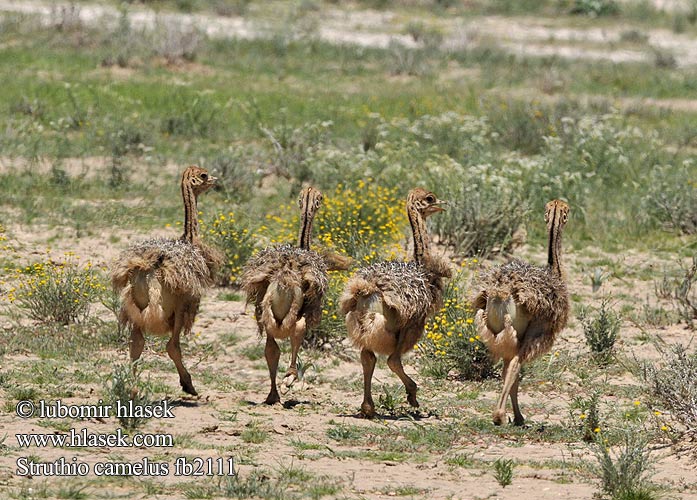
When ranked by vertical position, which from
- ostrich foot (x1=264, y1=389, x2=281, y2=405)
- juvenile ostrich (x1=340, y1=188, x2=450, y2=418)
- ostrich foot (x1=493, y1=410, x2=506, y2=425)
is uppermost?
juvenile ostrich (x1=340, y1=188, x2=450, y2=418)

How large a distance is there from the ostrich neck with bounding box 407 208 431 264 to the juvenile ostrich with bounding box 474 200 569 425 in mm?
752

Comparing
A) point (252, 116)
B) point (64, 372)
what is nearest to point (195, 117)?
point (252, 116)

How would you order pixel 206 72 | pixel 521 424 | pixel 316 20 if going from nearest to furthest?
pixel 521 424 → pixel 206 72 → pixel 316 20

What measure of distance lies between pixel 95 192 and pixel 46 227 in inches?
68.8

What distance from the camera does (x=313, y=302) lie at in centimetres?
1098

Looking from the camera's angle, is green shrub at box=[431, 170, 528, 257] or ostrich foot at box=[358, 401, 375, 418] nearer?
ostrich foot at box=[358, 401, 375, 418]

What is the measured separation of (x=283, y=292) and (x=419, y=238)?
4.46ft

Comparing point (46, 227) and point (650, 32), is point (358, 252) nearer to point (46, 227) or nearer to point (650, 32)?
point (46, 227)

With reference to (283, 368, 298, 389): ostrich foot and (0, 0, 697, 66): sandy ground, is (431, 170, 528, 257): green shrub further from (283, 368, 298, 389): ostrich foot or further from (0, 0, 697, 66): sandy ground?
(0, 0, 697, 66): sandy ground

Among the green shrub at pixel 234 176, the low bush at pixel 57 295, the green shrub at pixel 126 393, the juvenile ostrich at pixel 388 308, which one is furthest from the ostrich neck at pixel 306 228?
the green shrub at pixel 234 176

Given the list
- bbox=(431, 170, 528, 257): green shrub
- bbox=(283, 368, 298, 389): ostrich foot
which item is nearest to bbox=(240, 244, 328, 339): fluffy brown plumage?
bbox=(283, 368, 298, 389): ostrich foot

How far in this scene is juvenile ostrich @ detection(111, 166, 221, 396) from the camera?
34.8ft

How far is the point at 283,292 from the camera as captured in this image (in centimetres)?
1077

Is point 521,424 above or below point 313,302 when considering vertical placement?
below
